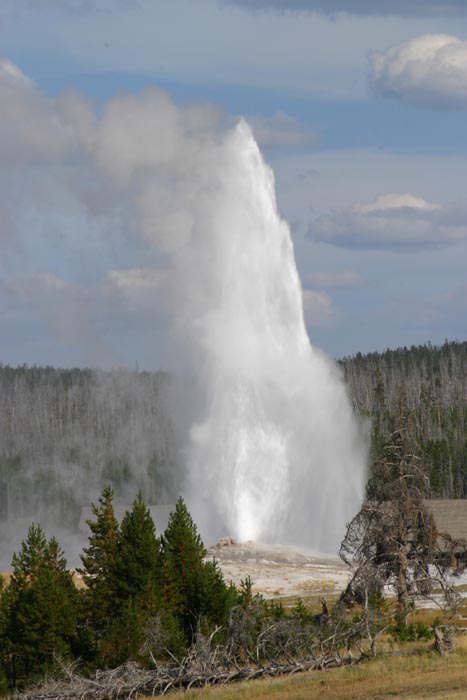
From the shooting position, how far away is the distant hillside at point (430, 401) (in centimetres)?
12312

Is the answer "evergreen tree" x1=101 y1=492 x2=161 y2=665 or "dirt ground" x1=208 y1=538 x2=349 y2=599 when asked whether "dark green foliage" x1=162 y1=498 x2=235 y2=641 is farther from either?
"dirt ground" x1=208 y1=538 x2=349 y2=599

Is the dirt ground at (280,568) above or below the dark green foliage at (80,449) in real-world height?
below

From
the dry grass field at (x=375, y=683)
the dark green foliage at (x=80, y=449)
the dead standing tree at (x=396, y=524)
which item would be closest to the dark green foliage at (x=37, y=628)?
the dry grass field at (x=375, y=683)

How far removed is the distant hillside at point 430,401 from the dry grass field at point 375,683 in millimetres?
67498

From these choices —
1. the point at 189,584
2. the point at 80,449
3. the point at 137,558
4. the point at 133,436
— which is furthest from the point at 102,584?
the point at 133,436

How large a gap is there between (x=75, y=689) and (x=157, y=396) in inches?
6135

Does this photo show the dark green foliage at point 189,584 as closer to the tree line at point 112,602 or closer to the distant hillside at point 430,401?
the tree line at point 112,602

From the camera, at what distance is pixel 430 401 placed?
162875mm

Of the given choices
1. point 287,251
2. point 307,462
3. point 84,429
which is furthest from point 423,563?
point 84,429

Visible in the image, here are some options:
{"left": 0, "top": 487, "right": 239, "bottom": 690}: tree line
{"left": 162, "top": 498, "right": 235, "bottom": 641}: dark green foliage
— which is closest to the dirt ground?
{"left": 162, "top": 498, "right": 235, "bottom": 641}: dark green foliage

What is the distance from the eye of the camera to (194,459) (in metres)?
73.3

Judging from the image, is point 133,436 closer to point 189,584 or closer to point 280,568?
point 280,568

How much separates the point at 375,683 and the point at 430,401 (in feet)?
A: 450

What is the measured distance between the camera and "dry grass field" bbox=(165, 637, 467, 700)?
2616 centimetres
